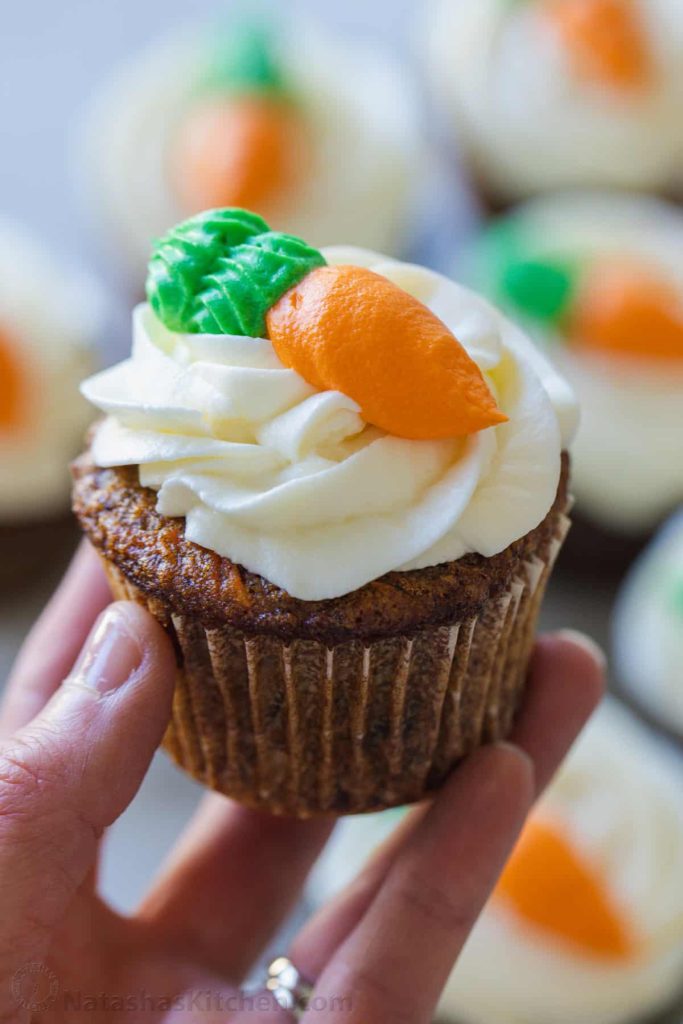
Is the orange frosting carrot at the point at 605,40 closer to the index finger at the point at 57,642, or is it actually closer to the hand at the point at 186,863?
the hand at the point at 186,863

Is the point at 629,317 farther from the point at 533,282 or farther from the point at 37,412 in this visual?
the point at 37,412

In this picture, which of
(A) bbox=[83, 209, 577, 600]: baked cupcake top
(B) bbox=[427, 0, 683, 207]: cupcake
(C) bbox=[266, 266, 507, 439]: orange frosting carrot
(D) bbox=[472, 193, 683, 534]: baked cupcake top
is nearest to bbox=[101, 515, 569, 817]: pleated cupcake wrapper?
(A) bbox=[83, 209, 577, 600]: baked cupcake top

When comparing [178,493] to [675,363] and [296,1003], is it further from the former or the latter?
[675,363]

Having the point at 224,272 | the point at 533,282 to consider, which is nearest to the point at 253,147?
the point at 533,282

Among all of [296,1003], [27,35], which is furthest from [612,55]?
[296,1003]

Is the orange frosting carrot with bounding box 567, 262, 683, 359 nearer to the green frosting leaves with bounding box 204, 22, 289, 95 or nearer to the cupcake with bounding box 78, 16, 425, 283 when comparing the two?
the cupcake with bounding box 78, 16, 425, 283

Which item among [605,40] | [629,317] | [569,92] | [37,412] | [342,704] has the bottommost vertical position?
[37,412]
